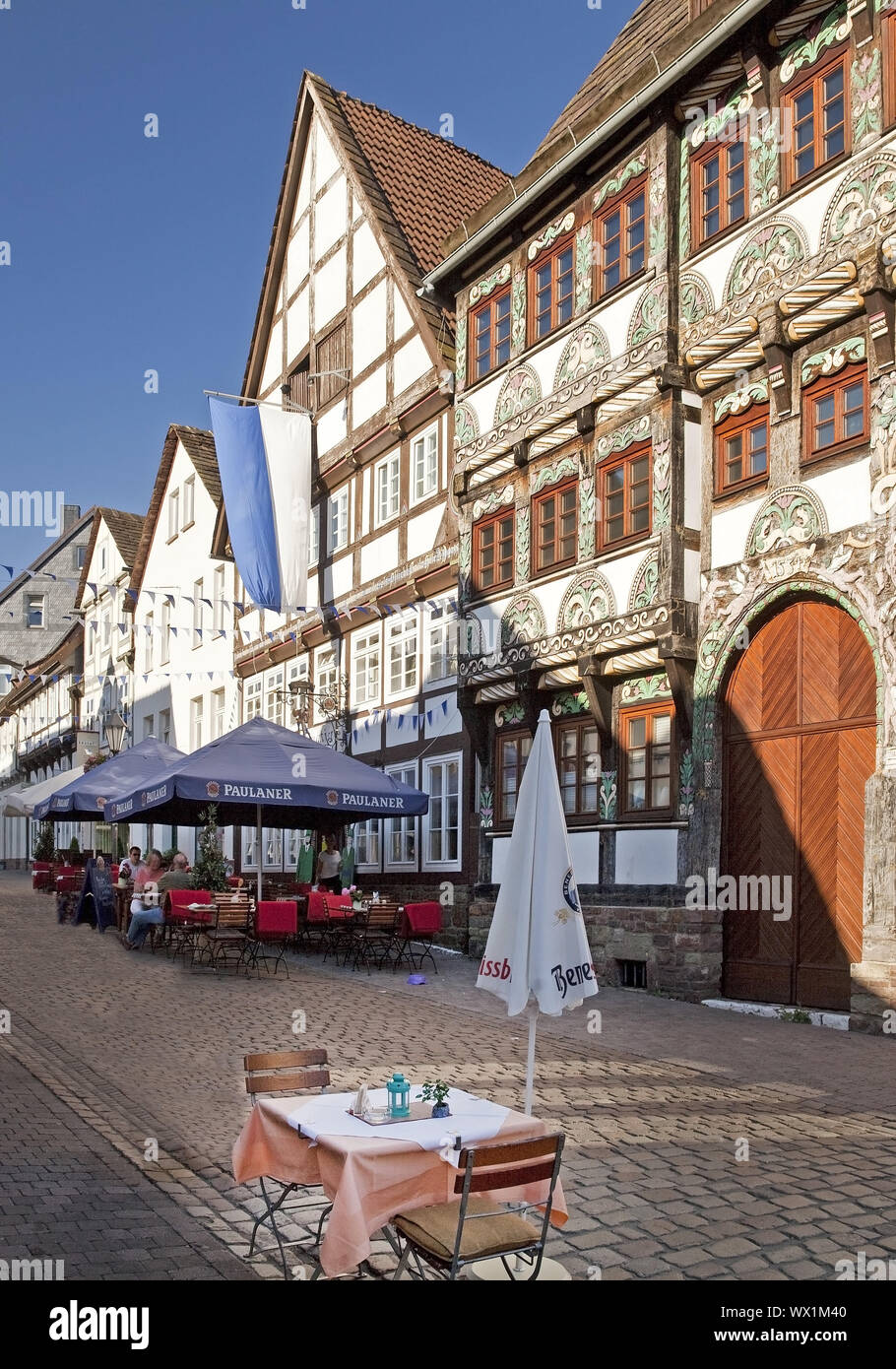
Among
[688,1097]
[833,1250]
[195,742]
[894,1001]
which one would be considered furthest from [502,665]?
[195,742]

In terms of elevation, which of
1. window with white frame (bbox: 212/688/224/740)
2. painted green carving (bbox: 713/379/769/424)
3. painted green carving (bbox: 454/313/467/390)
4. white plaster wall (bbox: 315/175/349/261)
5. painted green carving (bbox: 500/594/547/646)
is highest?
white plaster wall (bbox: 315/175/349/261)

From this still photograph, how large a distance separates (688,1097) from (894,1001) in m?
3.34

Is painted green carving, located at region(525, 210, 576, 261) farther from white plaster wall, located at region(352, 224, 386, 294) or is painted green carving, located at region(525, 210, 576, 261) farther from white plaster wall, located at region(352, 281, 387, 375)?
white plaster wall, located at region(352, 224, 386, 294)

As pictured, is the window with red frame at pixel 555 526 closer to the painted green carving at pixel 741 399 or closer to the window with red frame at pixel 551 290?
the window with red frame at pixel 551 290

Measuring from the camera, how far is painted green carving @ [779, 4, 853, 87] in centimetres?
1323

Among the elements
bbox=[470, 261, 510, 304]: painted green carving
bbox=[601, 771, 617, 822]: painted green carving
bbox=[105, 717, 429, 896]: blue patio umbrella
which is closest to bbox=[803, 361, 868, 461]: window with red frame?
bbox=[601, 771, 617, 822]: painted green carving

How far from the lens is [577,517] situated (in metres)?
17.0

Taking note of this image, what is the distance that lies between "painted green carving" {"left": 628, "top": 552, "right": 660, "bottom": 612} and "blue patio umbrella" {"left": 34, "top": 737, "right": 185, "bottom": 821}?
10521 mm

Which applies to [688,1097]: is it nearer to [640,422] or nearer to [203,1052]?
Result: [203,1052]

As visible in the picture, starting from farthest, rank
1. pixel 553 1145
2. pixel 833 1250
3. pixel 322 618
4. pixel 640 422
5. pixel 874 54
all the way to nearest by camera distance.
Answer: pixel 322 618
pixel 640 422
pixel 874 54
pixel 833 1250
pixel 553 1145

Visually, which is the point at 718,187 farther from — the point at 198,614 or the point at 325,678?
the point at 198,614

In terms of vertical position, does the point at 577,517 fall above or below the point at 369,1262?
above

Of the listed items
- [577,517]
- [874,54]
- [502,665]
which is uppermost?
[874,54]
